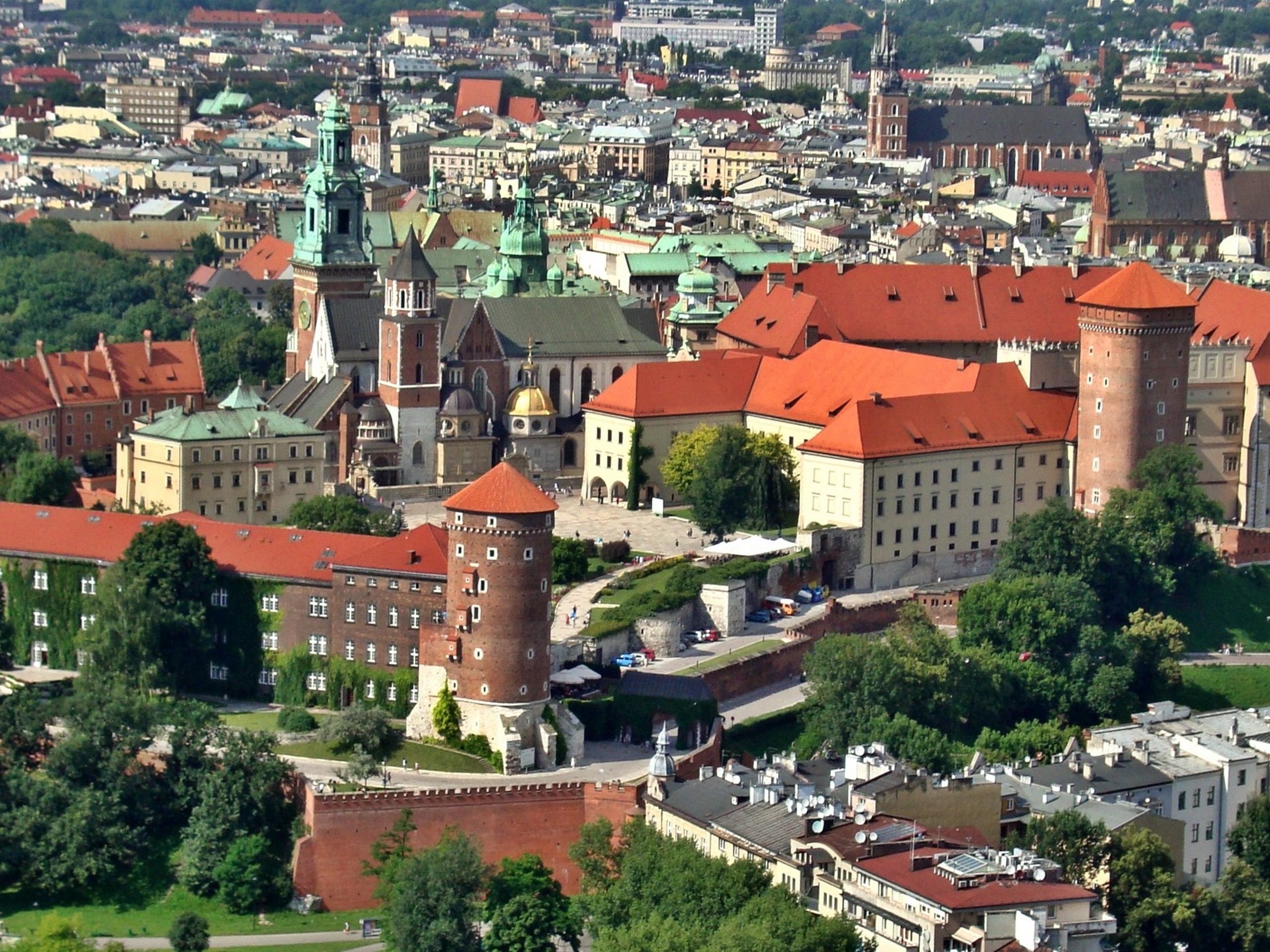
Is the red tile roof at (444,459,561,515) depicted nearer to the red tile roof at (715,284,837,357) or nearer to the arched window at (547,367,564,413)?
the arched window at (547,367,564,413)

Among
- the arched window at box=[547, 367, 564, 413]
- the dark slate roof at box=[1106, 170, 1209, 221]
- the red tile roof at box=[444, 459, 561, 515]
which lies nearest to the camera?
the red tile roof at box=[444, 459, 561, 515]

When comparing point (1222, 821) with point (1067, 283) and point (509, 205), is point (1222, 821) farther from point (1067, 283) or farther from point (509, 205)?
point (509, 205)

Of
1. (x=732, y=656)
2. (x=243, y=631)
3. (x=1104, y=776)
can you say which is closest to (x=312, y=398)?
(x=243, y=631)

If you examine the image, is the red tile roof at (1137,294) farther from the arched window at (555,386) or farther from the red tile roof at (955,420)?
the arched window at (555,386)

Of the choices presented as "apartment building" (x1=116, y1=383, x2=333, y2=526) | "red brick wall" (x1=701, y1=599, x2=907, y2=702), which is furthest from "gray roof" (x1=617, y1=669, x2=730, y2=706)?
"apartment building" (x1=116, y1=383, x2=333, y2=526)

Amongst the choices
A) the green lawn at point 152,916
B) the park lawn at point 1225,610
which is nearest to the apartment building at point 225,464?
the green lawn at point 152,916

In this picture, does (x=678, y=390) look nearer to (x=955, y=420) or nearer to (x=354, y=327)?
(x=955, y=420)
